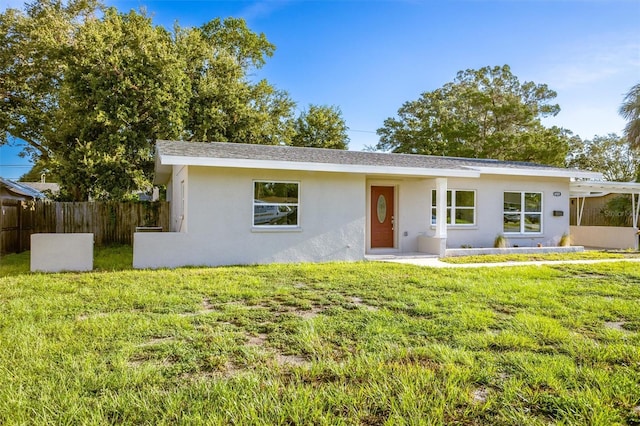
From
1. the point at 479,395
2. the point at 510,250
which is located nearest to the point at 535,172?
the point at 510,250

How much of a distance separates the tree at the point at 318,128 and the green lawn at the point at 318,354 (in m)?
22.6

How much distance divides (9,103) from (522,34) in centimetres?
2315

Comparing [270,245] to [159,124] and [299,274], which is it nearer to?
[299,274]

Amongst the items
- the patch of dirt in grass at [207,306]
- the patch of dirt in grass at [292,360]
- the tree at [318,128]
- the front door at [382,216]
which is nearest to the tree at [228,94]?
the tree at [318,128]

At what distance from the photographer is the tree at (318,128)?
1148 inches

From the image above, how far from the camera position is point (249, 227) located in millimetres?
10789

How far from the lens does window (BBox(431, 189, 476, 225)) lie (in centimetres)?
1396

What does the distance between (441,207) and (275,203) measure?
17.3ft

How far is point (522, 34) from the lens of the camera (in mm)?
13680

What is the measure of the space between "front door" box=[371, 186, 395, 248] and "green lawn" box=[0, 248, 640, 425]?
609cm

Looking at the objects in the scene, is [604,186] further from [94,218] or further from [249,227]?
[94,218]

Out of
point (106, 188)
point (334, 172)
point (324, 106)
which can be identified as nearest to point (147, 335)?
point (334, 172)

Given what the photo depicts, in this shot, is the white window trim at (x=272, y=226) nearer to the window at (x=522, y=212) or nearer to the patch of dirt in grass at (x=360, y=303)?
the patch of dirt in grass at (x=360, y=303)

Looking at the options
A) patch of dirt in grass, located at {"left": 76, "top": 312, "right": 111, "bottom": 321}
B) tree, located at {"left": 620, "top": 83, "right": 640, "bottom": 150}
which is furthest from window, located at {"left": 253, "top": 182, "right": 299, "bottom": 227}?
tree, located at {"left": 620, "top": 83, "right": 640, "bottom": 150}
